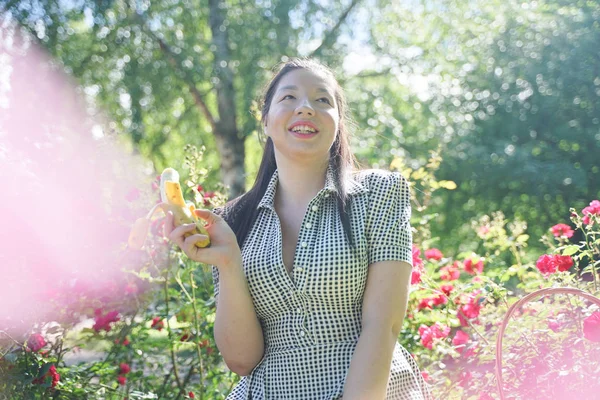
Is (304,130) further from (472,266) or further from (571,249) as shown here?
(472,266)

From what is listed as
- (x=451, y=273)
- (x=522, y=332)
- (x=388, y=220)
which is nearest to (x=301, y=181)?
(x=388, y=220)

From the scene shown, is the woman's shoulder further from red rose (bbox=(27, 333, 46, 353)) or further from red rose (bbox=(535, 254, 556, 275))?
red rose (bbox=(27, 333, 46, 353))

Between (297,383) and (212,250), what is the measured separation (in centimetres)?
43

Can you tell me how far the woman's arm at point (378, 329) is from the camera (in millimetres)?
1680

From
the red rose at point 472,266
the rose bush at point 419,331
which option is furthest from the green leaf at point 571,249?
the red rose at point 472,266

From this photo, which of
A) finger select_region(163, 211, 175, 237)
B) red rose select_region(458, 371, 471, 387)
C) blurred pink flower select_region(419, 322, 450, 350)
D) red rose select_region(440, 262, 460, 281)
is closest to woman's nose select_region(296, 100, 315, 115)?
finger select_region(163, 211, 175, 237)

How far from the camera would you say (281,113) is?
203cm

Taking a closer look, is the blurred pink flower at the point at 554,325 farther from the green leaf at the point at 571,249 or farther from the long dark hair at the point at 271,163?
the long dark hair at the point at 271,163

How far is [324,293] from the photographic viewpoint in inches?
71.8

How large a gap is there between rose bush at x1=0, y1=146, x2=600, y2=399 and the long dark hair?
0.14 metres

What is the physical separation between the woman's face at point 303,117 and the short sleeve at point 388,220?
194 millimetres

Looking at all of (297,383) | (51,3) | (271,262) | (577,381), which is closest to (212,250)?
(271,262)

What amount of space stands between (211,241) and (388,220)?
495 mm

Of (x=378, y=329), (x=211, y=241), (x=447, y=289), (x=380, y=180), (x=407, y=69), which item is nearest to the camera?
(x=378, y=329)
